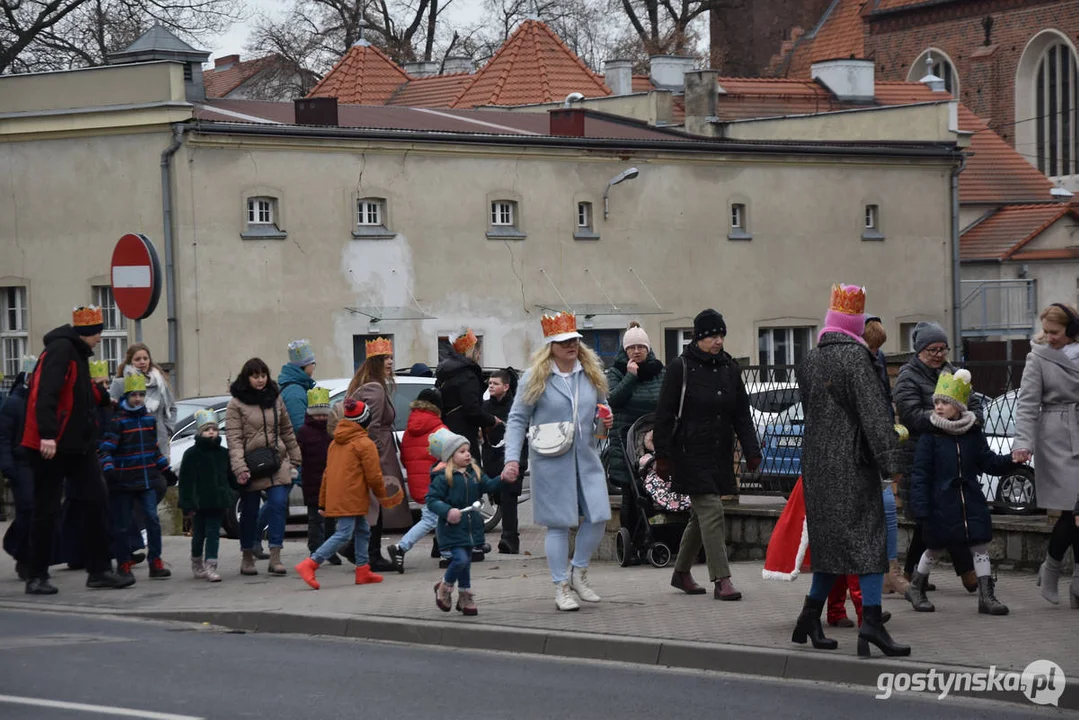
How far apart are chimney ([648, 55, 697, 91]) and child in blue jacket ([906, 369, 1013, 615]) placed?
45.1 m

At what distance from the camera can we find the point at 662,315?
39.2 meters

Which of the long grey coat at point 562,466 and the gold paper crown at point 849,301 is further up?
the gold paper crown at point 849,301

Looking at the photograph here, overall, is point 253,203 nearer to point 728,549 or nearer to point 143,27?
point 143,27

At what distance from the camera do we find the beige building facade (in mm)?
32438

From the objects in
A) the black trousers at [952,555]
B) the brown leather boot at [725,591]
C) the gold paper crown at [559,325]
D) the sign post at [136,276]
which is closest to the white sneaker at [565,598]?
the brown leather boot at [725,591]

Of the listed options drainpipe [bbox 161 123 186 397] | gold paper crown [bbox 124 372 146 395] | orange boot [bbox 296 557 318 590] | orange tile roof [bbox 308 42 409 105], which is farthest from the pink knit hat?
orange tile roof [bbox 308 42 409 105]

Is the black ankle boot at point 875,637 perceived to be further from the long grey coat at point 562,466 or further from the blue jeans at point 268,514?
the blue jeans at point 268,514

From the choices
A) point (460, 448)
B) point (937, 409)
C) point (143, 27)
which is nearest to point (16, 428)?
point (460, 448)

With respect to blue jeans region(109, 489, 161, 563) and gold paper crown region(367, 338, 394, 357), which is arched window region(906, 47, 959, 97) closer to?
gold paper crown region(367, 338, 394, 357)

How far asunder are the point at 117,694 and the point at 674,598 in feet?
13.7

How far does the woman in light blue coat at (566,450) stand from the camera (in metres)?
11.7

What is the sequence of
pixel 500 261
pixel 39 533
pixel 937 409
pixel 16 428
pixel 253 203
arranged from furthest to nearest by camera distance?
1. pixel 500 261
2. pixel 253 203
3. pixel 16 428
4. pixel 39 533
5. pixel 937 409

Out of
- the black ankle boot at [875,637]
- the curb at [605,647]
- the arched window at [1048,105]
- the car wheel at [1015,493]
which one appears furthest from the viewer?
the arched window at [1048,105]

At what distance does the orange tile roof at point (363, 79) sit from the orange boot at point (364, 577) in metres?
43.3
